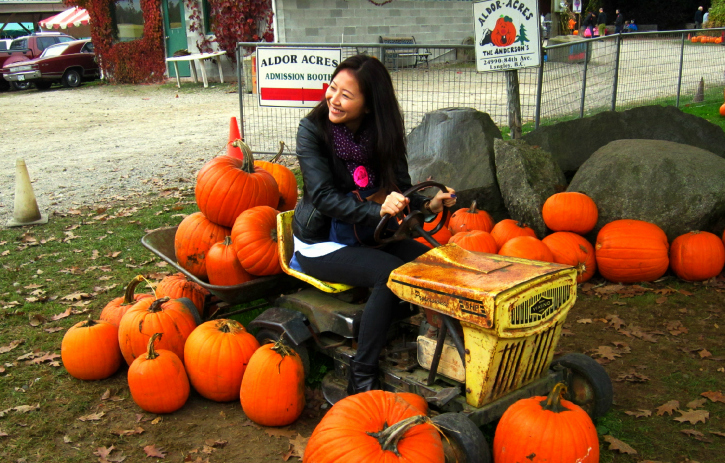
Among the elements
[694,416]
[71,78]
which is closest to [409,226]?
[694,416]

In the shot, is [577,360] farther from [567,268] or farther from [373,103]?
[373,103]

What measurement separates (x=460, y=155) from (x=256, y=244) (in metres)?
3.32

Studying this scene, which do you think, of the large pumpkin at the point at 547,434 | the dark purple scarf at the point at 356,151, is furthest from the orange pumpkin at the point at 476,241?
the large pumpkin at the point at 547,434

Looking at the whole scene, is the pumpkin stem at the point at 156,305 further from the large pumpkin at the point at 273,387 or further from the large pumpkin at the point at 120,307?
the large pumpkin at the point at 273,387

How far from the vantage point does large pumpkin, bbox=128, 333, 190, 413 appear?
3.52m

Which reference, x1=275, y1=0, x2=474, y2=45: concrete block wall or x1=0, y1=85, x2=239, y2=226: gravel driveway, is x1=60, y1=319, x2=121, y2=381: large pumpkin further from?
x1=275, y1=0, x2=474, y2=45: concrete block wall

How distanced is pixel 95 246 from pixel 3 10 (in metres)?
45.8

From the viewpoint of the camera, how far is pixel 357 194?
11.8 ft

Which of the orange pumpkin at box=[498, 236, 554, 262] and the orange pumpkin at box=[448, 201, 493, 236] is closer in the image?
the orange pumpkin at box=[498, 236, 554, 262]

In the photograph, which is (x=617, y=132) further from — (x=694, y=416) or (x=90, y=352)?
(x=90, y=352)

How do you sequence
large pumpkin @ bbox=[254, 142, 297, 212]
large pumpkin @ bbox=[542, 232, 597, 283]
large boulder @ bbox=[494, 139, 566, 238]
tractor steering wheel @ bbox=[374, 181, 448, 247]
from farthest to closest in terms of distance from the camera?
large boulder @ bbox=[494, 139, 566, 238]
large pumpkin @ bbox=[542, 232, 597, 283]
large pumpkin @ bbox=[254, 142, 297, 212]
tractor steering wheel @ bbox=[374, 181, 448, 247]

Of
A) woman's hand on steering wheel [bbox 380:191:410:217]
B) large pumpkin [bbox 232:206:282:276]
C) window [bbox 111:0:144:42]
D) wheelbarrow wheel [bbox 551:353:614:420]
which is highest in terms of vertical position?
window [bbox 111:0:144:42]

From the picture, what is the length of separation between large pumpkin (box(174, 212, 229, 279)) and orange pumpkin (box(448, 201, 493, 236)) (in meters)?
2.25

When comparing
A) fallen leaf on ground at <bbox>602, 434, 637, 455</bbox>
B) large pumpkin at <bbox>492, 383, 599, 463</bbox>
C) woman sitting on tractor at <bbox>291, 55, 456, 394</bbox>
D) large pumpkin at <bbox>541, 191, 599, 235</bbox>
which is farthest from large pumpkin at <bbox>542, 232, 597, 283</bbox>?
large pumpkin at <bbox>492, 383, 599, 463</bbox>
